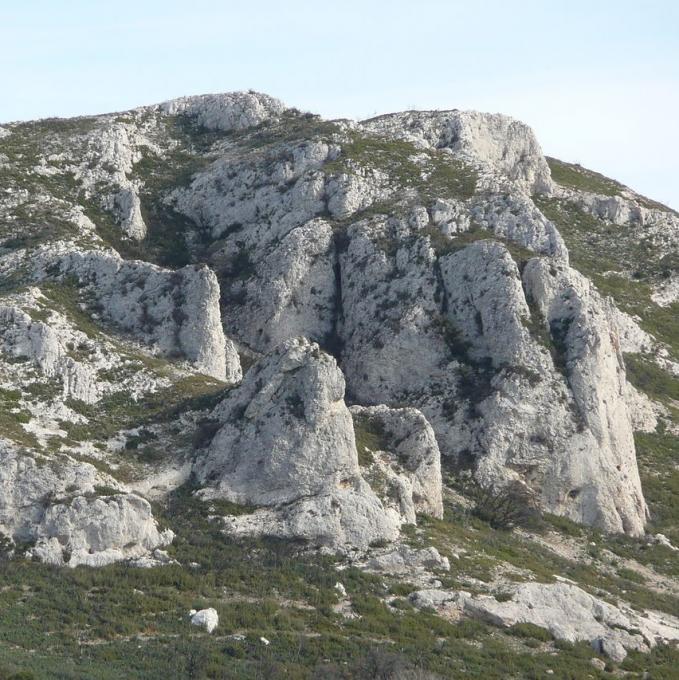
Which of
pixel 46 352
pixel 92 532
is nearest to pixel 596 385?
pixel 46 352

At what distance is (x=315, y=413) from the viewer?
181 ft

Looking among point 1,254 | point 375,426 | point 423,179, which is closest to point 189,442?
point 375,426

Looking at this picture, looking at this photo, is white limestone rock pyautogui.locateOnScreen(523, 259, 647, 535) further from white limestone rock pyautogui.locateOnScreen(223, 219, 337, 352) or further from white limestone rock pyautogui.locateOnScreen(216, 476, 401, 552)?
white limestone rock pyautogui.locateOnScreen(216, 476, 401, 552)

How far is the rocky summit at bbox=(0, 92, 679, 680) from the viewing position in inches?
1831

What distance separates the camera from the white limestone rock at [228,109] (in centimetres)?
9056

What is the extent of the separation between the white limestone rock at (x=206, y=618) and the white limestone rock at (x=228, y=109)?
167ft

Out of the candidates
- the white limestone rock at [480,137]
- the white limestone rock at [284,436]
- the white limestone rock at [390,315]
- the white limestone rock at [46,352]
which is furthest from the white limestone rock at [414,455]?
the white limestone rock at [480,137]

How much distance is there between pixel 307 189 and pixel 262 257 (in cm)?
555

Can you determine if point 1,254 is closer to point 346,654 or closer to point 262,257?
point 262,257

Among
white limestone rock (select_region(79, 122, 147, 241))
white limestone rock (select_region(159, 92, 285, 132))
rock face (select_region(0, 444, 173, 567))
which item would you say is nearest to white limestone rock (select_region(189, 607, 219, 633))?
rock face (select_region(0, 444, 173, 567))

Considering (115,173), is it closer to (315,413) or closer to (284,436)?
(315,413)

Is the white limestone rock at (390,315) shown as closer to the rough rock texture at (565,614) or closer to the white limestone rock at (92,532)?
the rough rock texture at (565,614)

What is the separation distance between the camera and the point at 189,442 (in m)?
57.2

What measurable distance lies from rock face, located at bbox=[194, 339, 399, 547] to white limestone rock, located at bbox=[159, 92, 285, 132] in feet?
121
